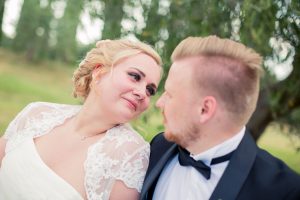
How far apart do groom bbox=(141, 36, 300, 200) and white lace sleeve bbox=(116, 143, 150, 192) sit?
0.30 m

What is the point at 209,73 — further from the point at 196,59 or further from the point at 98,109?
the point at 98,109

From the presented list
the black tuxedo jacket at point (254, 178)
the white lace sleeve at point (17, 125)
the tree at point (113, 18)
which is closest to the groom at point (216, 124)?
the black tuxedo jacket at point (254, 178)

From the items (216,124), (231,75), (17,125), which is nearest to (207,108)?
(216,124)

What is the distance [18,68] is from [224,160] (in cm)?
3615

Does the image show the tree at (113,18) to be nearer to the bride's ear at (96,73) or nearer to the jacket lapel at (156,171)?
the bride's ear at (96,73)

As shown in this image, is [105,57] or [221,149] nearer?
[221,149]

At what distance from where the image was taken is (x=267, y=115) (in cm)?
565

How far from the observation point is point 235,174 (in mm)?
2125

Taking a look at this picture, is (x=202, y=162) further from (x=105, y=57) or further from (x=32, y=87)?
(x=32, y=87)

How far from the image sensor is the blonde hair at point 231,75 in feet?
7.22

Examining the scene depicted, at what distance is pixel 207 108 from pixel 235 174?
35 centimetres

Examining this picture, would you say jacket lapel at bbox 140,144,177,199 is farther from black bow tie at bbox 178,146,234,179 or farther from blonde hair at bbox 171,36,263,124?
blonde hair at bbox 171,36,263,124

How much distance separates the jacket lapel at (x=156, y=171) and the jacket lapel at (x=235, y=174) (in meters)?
0.42

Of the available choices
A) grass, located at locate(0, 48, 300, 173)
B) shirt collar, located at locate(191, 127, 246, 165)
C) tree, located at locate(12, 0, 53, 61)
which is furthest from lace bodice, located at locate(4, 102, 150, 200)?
tree, located at locate(12, 0, 53, 61)
